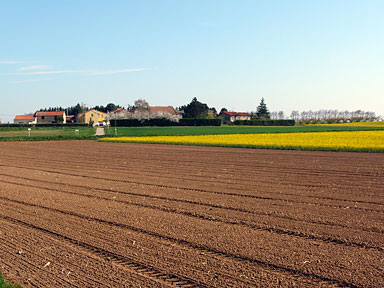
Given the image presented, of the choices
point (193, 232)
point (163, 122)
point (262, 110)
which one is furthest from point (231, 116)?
point (193, 232)

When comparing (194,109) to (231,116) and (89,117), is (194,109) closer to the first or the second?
(231,116)

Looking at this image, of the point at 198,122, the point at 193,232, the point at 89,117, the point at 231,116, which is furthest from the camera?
the point at 231,116

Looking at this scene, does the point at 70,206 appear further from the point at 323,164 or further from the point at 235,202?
the point at 323,164

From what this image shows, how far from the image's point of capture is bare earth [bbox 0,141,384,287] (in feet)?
19.5

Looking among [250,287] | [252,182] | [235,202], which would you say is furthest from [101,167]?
[250,287]

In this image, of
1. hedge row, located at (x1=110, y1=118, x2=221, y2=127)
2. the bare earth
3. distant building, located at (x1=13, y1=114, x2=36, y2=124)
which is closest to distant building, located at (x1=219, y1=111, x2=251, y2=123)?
hedge row, located at (x1=110, y1=118, x2=221, y2=127)

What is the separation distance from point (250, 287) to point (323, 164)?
51.0 feet

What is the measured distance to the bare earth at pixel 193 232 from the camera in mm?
5930

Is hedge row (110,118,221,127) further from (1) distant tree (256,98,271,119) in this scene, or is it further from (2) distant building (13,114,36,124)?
(2) distant building (13,114,36,124)

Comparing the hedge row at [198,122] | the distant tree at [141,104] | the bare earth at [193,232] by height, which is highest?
the distant tree at [141,104]

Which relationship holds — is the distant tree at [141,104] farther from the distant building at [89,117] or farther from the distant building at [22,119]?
the distant building at [22,119]

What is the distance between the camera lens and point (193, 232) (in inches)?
313

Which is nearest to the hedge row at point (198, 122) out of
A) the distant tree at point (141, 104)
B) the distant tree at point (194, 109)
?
the distant tree at point (194, 109)

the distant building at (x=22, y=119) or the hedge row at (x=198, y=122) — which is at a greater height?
the distant building at (x=22, y=119)
